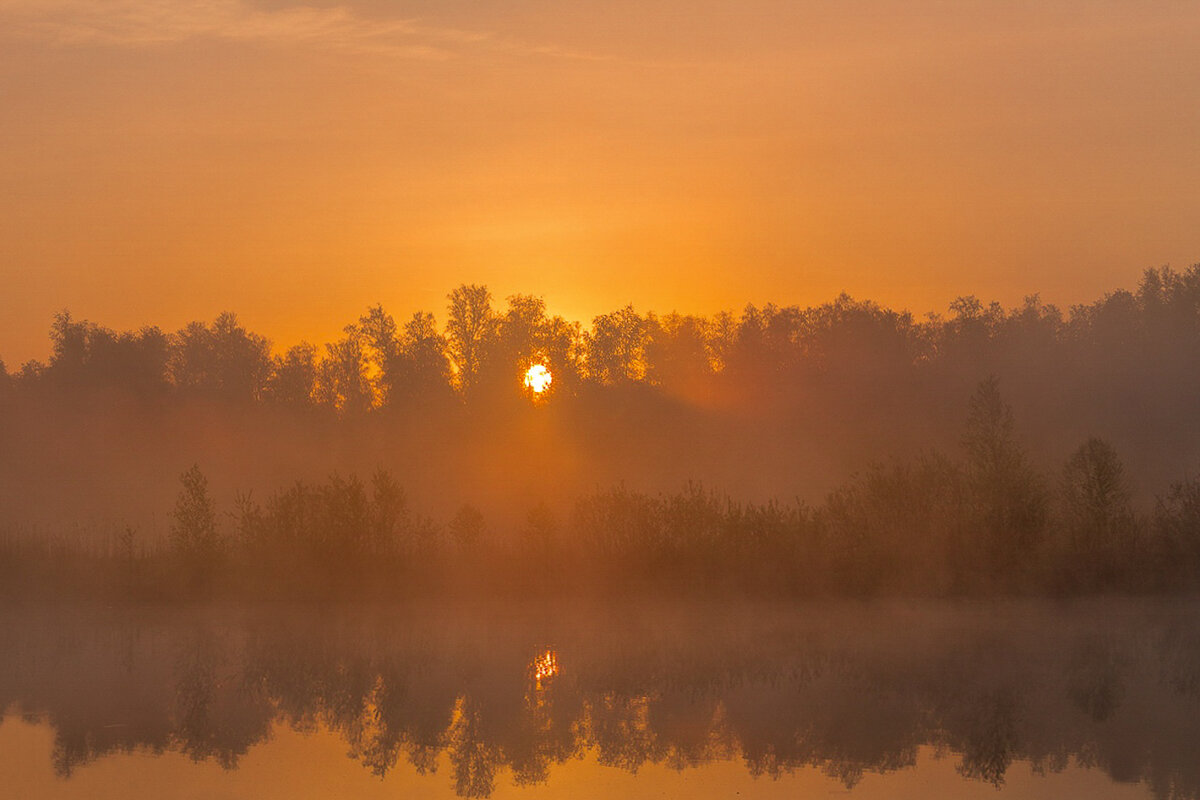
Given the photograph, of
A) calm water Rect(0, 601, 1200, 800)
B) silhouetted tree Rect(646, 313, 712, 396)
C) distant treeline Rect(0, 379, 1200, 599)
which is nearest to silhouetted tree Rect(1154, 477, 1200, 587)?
distant treeline Rect(0, 379, 1200, 599)

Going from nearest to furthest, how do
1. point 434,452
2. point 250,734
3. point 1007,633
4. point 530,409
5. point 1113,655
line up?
point 250,734 < point 1113,655 < point 1007,633 < point 434,452 < point 530,409

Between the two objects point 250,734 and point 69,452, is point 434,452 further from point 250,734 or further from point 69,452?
point 250,734

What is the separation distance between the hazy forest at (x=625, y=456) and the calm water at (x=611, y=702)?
154 centimetres

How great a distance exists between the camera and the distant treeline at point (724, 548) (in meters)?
23.5

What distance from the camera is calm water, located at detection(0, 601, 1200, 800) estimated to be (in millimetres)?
12344

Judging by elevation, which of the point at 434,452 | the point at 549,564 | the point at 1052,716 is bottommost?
the point at 1052,716

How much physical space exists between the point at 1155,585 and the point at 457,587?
12318 millimetres

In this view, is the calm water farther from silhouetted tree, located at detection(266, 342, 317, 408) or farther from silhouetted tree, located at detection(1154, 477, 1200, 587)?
silhouetted tree, located at detection(266, 342, 317, 408)

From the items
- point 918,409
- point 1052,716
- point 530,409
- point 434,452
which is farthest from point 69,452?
point 1052,716

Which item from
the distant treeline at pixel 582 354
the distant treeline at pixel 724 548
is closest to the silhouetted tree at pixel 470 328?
the distant treeline at pixel 582 354

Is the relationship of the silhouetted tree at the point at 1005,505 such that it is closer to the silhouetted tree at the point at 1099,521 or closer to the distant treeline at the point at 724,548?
the distant treeline at the point at 724,548

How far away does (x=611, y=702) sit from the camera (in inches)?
607

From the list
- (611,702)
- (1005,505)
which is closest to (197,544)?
(611,702)

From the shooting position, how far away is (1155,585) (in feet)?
76.4
